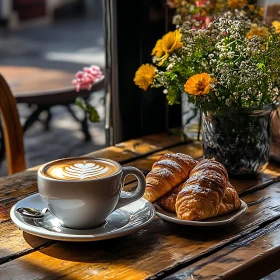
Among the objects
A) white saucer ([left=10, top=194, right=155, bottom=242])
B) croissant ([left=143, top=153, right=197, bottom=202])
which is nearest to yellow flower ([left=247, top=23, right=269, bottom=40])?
croissant ([left=143, top=153, right=197, bottom=202])

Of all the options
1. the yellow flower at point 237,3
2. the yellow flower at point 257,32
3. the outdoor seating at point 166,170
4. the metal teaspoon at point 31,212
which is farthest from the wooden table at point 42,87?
the metal teaspoon at point 31,212

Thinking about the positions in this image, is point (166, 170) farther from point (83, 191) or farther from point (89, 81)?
point (89, 81)

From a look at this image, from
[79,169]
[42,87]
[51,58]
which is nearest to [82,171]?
[79,169]

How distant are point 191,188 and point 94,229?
17cm

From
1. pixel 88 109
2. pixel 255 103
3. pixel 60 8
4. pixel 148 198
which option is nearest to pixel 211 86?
pixel 255 103

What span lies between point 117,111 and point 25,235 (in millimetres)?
742

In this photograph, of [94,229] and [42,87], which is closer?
[94,229]

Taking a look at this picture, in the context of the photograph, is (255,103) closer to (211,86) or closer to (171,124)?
(211,86)

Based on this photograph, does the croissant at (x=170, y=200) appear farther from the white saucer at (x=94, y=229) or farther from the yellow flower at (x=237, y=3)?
the yellow flower at (x=237, y=3)

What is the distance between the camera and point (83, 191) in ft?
3.14

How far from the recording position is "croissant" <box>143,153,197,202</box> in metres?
1.10

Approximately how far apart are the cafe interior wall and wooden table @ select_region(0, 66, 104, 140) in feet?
3.60

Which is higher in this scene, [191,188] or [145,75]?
[145,75]

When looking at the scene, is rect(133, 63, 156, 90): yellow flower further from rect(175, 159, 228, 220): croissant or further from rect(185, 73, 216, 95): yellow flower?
rect(175, 159, 228, 220): croissant
